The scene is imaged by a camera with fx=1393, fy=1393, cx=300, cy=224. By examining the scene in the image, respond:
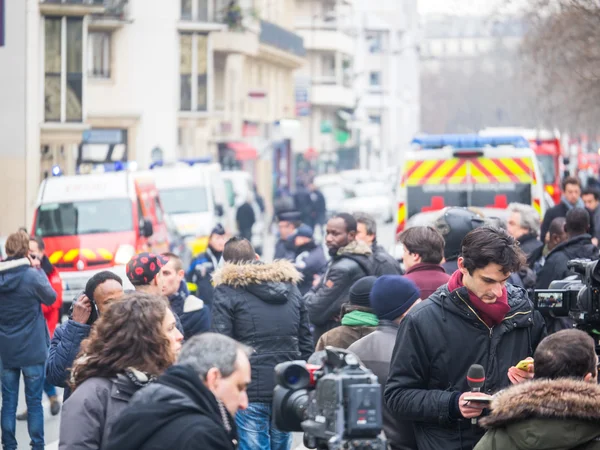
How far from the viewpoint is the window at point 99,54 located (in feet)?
134

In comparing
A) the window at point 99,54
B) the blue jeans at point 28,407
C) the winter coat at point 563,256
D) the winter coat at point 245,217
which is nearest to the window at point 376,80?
the window at point 99,54

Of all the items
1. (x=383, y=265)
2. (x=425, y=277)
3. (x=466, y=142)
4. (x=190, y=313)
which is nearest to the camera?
(x=425, y=277)

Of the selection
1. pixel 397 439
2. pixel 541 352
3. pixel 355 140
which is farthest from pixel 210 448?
pixel 355 140

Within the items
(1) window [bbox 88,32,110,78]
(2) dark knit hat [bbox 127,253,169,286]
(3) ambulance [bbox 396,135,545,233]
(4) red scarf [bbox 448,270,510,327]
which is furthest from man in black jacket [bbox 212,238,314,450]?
(1) window [bbox 88,32,110,78]

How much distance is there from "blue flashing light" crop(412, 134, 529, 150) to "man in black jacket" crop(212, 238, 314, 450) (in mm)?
9017

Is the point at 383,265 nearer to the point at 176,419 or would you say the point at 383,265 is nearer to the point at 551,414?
the point at 551,414

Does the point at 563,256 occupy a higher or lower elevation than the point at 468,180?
lower

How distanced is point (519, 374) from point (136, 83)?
3768 cm

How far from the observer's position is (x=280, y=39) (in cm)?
5872

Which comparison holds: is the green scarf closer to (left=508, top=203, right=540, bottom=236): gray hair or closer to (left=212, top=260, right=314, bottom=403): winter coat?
(left=212, top=260, right=314, bottom=403): winter coat

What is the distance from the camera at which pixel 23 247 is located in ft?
33.7

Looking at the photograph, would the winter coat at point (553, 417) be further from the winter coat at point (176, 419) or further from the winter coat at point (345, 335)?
the winter coat at point (345, 335)

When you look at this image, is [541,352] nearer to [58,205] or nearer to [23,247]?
[23,247]

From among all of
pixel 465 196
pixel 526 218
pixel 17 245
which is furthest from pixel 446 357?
pixel 465 196
